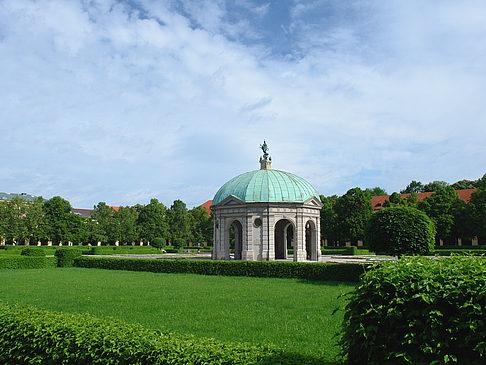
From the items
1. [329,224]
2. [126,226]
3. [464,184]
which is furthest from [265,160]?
[464,184]

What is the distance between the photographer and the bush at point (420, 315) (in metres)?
4.32

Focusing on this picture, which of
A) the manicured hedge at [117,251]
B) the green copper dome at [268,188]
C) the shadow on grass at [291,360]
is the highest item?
the green copper dome at [268,188]

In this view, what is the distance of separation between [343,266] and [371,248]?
2731 mm

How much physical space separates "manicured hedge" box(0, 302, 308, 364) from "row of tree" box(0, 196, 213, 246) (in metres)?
64.7

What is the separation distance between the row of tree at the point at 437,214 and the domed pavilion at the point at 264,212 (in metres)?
24.1

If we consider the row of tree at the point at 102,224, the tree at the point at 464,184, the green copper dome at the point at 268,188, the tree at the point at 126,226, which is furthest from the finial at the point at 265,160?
the tree at the point at 464,184

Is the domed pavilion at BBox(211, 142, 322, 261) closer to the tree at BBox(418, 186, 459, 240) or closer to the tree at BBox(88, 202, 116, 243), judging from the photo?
the tree at BBox(418, 186, 459, 240)

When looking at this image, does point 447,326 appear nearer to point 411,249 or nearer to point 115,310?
point 115,310

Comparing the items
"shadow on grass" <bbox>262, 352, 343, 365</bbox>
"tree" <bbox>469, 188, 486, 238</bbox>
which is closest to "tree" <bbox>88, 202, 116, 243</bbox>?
"tree" <bbox>469, 188, 486, 238</bbox>

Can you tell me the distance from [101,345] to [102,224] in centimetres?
7679

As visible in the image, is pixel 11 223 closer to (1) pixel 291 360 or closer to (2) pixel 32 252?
(2) pixel 32 252

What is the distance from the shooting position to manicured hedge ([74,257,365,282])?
2227cm

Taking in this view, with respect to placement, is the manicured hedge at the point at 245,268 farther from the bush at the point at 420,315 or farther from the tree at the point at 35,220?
the tree at the point at 35,220

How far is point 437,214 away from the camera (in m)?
58.9
